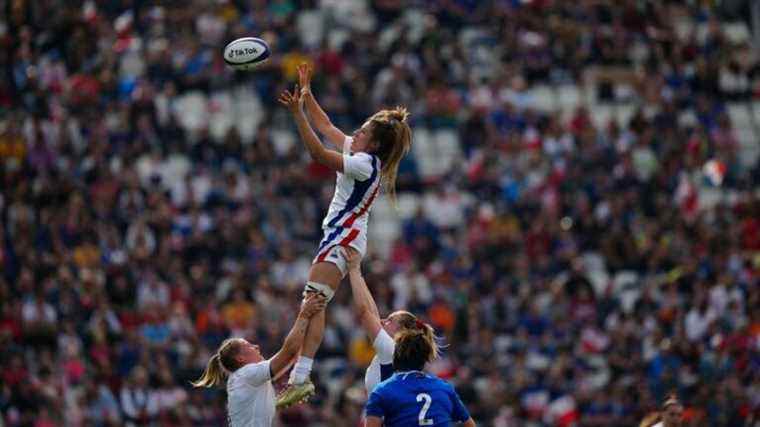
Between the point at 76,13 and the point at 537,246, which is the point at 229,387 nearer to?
the point at 537,246

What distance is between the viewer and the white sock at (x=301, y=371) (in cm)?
1282

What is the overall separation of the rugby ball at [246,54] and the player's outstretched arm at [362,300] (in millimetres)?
1543

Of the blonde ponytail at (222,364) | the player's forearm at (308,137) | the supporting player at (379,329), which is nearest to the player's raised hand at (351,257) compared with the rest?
the supporting player at (379,329)

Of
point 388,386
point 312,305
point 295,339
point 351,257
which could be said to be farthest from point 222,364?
point 388,386

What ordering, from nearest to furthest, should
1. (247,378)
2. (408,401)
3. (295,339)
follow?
(408,401) → (247,378) → (295,339)

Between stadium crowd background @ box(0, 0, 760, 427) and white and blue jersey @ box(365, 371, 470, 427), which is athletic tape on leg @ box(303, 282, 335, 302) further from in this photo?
stadium crowd background @ box(0, 0, 760, 427)

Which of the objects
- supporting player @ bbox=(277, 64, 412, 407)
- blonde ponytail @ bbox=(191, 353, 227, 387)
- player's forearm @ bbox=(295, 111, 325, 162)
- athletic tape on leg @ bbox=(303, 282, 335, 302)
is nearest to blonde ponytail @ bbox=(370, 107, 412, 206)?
supporting player @ bbox=(277, 64, 412, 407)

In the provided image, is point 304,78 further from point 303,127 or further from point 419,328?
point 419,328

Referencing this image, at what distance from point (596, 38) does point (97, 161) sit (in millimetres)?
10062

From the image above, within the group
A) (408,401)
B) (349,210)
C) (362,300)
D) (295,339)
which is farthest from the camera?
(349,210)

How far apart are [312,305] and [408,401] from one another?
182 cm

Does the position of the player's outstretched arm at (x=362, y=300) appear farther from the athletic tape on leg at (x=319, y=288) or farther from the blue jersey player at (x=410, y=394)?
the blue jersey player at (x=410, y=394)

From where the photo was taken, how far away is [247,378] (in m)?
12.3

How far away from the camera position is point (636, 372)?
2350 centimetres
